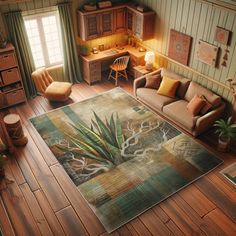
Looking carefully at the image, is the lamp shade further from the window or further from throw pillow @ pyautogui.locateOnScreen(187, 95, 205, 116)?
the window

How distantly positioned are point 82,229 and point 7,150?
2562mm

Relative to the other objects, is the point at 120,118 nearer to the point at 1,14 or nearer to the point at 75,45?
the point at 75,45

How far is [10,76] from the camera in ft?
23.2

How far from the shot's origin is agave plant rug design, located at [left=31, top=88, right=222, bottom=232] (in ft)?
16.9

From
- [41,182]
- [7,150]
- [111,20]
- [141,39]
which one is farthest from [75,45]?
[41,182]

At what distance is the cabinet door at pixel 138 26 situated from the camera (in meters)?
7.74

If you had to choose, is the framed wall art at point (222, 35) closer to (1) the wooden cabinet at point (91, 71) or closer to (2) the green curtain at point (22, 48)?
(1) the wooden cabinet at point (91, 71)

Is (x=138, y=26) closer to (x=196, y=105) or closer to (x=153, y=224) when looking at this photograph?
(x=196, y=105)

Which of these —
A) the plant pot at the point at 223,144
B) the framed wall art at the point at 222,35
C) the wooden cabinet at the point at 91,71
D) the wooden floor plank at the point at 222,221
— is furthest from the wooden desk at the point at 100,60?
the wooden floor plank at the point at 222,221

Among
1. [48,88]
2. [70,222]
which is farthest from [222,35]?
[70,222]

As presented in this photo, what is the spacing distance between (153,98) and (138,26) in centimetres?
219

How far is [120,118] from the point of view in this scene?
23.3 ft

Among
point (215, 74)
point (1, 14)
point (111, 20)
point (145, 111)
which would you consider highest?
point (1, 14)

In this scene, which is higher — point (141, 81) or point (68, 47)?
point (68, 47)
